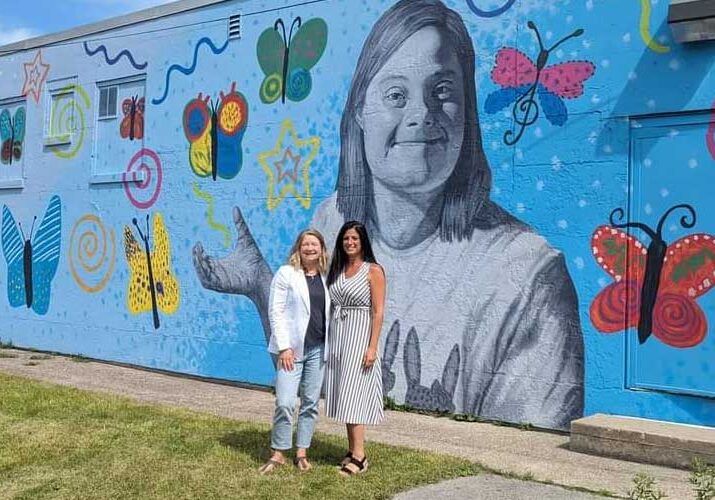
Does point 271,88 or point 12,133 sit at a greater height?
point 271,88

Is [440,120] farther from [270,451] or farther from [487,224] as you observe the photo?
[270,451]

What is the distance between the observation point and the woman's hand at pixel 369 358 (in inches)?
242

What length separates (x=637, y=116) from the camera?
24.5 ft

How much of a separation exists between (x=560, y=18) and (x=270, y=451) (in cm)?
471

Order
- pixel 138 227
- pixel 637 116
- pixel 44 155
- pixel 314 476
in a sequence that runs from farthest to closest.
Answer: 1. pixel 44 155
2. pixel 138 227
3. pixel 637 116
4. pixel 314 476

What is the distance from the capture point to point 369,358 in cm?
616

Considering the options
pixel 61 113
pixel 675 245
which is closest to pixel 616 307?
pixel 675 245

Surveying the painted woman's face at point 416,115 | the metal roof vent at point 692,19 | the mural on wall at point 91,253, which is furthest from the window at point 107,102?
the metal roof vent at point 692,19

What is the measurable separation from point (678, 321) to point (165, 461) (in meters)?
4.32

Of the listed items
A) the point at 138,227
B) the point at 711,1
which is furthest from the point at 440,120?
the point at 138,227

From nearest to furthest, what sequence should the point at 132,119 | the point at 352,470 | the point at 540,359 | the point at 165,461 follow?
1. the point at 352,470
2. the point at 165,461
3. the point at 540,359
4. the point at 132,119

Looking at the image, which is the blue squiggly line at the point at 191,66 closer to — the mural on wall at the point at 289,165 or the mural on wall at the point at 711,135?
the mural on wall at the point at 289,165

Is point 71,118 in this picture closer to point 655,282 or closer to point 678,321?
point 655,282

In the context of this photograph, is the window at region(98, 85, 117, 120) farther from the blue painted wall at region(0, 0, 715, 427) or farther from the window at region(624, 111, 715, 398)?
the window at region(624, 111, 715, 398)
